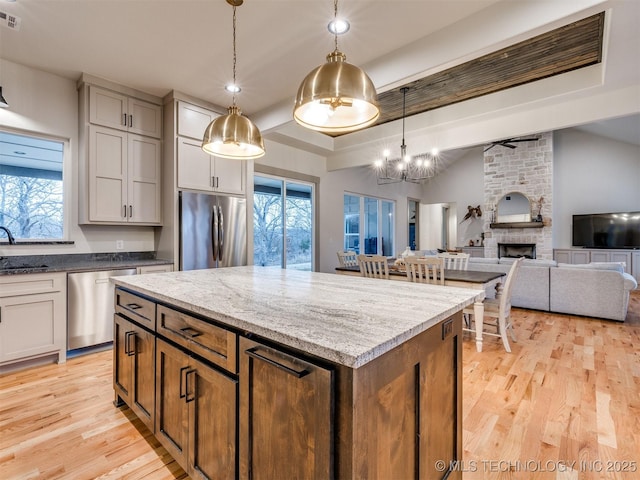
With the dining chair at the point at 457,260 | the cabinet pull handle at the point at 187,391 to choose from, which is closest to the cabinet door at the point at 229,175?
the dining chair at the point at 457,260

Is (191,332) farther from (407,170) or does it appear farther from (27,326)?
(407,170)

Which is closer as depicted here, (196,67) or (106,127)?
(196,67)

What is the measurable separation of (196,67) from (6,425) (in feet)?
10.4

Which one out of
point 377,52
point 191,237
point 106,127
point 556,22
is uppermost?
point 377,52

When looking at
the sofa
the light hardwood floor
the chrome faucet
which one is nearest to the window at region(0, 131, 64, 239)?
the chrome faucet

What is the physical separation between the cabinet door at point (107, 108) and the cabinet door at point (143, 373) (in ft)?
8.57

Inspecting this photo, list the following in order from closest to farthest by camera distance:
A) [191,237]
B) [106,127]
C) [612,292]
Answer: [106,127]
[191,237]
[612,292]

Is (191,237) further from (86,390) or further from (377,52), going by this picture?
(377,52)

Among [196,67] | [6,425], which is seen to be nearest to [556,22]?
[196,67]

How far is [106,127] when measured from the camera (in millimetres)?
3432

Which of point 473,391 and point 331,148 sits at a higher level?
point 331,148

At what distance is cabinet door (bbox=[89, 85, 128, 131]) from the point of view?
131 inches

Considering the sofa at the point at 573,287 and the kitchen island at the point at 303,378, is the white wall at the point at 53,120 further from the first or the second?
the sofa at the point at 573,287

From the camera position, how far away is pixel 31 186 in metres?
3.26
